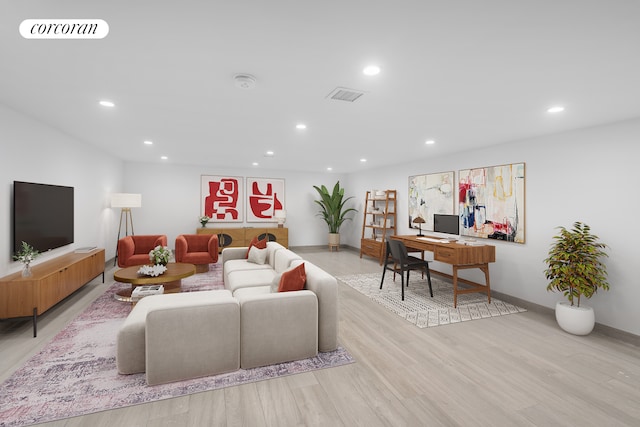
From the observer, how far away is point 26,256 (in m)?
3.09

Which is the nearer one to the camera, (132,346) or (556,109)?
(132,346)

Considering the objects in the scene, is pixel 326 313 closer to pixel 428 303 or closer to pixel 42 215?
pixel 428 303

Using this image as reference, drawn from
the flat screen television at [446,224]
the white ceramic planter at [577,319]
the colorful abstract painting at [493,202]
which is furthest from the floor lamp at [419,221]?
the white ceramic planter at [577,319]

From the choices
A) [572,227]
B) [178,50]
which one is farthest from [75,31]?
[572,227]

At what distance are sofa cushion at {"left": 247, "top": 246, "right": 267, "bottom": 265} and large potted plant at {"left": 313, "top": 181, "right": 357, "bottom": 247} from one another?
392cm

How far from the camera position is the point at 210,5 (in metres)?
1.45

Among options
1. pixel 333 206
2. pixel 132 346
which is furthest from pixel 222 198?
pixel 132 346

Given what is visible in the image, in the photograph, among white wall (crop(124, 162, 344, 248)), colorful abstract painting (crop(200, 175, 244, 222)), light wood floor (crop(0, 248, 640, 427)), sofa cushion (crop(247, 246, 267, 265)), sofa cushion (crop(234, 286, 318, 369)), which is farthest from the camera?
colorful abstract painting (crop(200, 175, 244, 222))

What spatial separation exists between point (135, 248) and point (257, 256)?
265 cm

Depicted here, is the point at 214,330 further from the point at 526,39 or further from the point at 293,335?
the point at 526,39

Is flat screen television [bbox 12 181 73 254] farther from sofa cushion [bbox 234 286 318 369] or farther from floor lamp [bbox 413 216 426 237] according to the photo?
floor lamp [bbox 413 216 426 237]

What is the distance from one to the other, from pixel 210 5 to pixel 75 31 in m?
0.84

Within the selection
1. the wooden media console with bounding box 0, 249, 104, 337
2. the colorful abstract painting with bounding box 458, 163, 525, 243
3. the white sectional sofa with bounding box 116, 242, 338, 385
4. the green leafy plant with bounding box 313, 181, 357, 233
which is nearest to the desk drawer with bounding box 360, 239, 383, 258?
the green leafy plant with bounding box 313, 181, 357, 233

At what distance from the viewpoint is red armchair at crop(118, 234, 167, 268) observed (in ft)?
16.7
